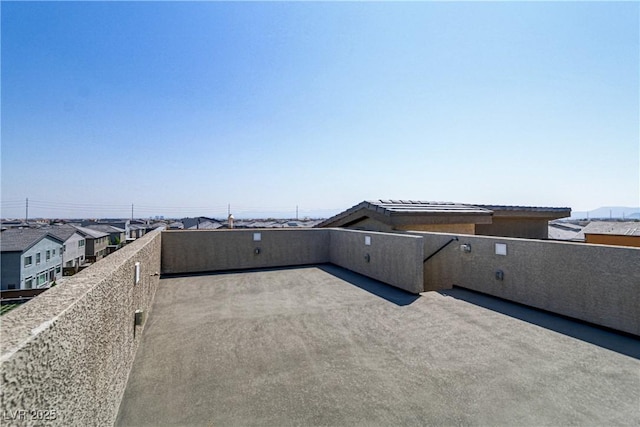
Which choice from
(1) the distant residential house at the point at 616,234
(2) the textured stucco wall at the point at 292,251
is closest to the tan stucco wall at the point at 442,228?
(2) the textured stucco wall at the point at 292,251

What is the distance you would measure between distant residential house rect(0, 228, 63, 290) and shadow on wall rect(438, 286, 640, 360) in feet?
80.5

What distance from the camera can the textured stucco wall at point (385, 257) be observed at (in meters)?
6.14

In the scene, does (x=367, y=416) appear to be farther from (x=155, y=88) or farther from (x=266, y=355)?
(x=155, y=88)

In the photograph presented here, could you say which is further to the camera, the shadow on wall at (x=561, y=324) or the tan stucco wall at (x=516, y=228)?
the tan stucco wall at (x=516, y=228)

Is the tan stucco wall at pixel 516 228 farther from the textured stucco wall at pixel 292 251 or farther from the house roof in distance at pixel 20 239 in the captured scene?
the house roof in distance at pixel 20 239

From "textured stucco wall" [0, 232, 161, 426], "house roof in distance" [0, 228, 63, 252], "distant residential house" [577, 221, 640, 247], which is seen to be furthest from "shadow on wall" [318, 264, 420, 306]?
"house roof in distance" [0, 228, 63, 252]

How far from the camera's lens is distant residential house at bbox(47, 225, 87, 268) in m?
23.8

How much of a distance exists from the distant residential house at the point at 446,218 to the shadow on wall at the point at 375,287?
232 centimetres

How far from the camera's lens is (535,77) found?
8.45 meters

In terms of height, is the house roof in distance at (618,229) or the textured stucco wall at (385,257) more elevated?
the house roof in distance at (618,229)

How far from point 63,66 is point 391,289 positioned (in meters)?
11.2

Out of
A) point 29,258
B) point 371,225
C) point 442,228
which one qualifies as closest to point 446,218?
point 442,228

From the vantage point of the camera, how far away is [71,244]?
25547mm

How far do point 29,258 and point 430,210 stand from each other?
25.8 m
